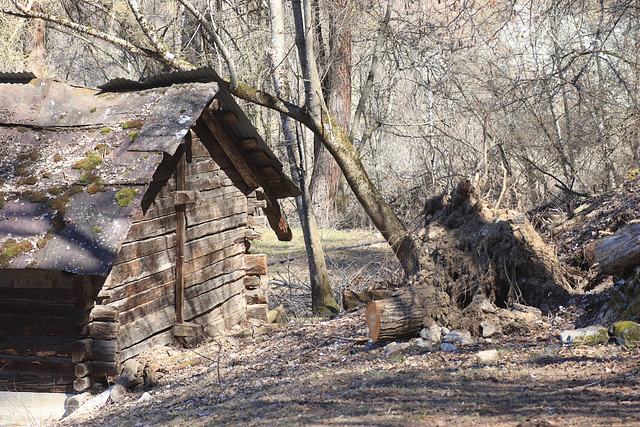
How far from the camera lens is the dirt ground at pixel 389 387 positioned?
160 inches

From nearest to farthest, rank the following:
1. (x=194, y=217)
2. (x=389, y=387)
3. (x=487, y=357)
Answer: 1. (x=389, y=387)
2. (x=487, y=357)
3. (x=194, y=217)

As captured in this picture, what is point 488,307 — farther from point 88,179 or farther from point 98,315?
point 88,179

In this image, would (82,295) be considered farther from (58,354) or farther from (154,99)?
(154,99)

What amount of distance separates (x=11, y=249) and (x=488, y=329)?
15.8 ft

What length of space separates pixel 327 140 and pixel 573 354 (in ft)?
17.4

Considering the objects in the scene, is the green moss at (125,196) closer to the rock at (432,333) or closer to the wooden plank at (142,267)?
the wooden plank at (142,267)

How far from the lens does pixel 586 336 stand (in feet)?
17.5

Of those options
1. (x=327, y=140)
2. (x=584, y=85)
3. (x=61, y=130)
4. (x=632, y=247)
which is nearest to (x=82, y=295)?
(x=61, y=130)

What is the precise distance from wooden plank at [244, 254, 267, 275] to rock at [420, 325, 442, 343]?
3893mm

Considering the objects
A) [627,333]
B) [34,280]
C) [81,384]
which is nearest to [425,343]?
[627,333]

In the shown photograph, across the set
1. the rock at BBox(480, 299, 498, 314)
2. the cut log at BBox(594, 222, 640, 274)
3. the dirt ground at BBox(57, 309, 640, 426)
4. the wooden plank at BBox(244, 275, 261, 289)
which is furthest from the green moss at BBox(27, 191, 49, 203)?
the cut log at BBox(594, 222, 640, 274)

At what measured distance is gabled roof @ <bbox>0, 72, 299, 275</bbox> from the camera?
5609mm

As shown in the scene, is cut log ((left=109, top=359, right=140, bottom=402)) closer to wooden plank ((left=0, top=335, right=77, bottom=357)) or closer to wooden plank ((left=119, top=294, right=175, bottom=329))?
wooden plank ((left=119, top=294, right=175, bottom=329))

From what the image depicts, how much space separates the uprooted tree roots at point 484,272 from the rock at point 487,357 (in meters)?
0.79
